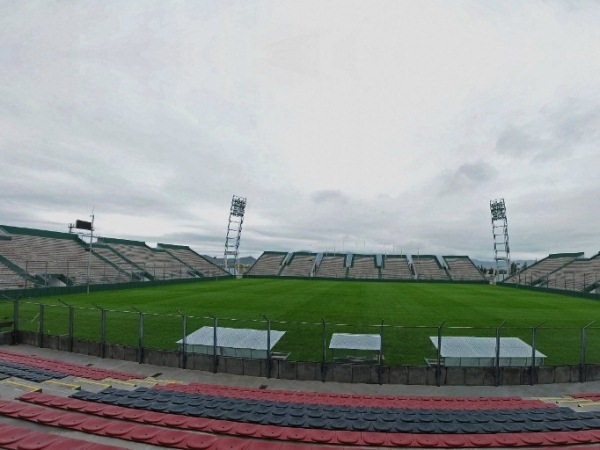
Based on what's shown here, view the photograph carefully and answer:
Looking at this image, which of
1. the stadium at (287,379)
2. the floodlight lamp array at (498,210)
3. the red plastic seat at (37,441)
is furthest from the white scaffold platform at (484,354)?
the floodlight lamp array at (498,210)

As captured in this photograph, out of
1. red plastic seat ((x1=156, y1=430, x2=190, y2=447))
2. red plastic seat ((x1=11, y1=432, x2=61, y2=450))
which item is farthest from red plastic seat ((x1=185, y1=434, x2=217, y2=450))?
red plastic seat ((x1=11, y1=432, x2=61, y2=450))

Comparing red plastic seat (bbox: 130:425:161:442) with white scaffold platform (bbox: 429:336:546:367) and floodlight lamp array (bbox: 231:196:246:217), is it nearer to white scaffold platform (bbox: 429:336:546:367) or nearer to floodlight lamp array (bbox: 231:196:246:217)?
white scaffold platform (bbox: 429:336:546:367)

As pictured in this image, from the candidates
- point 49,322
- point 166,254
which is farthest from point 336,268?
point 49,322

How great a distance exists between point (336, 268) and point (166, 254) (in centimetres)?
3778

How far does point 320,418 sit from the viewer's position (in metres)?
8.11

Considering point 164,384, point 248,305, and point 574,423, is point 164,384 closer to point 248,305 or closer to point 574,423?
point 574,423

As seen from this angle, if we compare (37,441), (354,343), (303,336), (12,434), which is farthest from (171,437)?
(303,336)

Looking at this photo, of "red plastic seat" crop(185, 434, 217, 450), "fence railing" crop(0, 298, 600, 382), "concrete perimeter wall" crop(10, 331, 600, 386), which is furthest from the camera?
"fence railing" crop(0, 298, 600, 382)

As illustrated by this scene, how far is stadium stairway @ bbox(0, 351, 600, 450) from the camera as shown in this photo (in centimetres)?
697

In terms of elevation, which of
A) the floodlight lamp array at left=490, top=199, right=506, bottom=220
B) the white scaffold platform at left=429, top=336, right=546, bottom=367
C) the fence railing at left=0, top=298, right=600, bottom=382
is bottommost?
the fence railing at left=0, top=298, right=600, bottom=382

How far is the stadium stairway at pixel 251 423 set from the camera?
6969mm

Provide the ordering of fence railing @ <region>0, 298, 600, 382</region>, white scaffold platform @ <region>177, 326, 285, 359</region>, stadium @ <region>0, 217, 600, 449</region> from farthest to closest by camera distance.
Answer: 1. fence railing @ <region>0, 298, 600, 382</region>
2. white scaffold platform @ <region>177, 326, 285, 359</region>
3. stadium @ <region>0, 217, 600, 449</region>

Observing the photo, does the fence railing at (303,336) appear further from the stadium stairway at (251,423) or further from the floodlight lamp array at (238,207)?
the floodlight lamp array at (238,207)

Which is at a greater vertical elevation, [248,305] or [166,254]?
[166,254]
